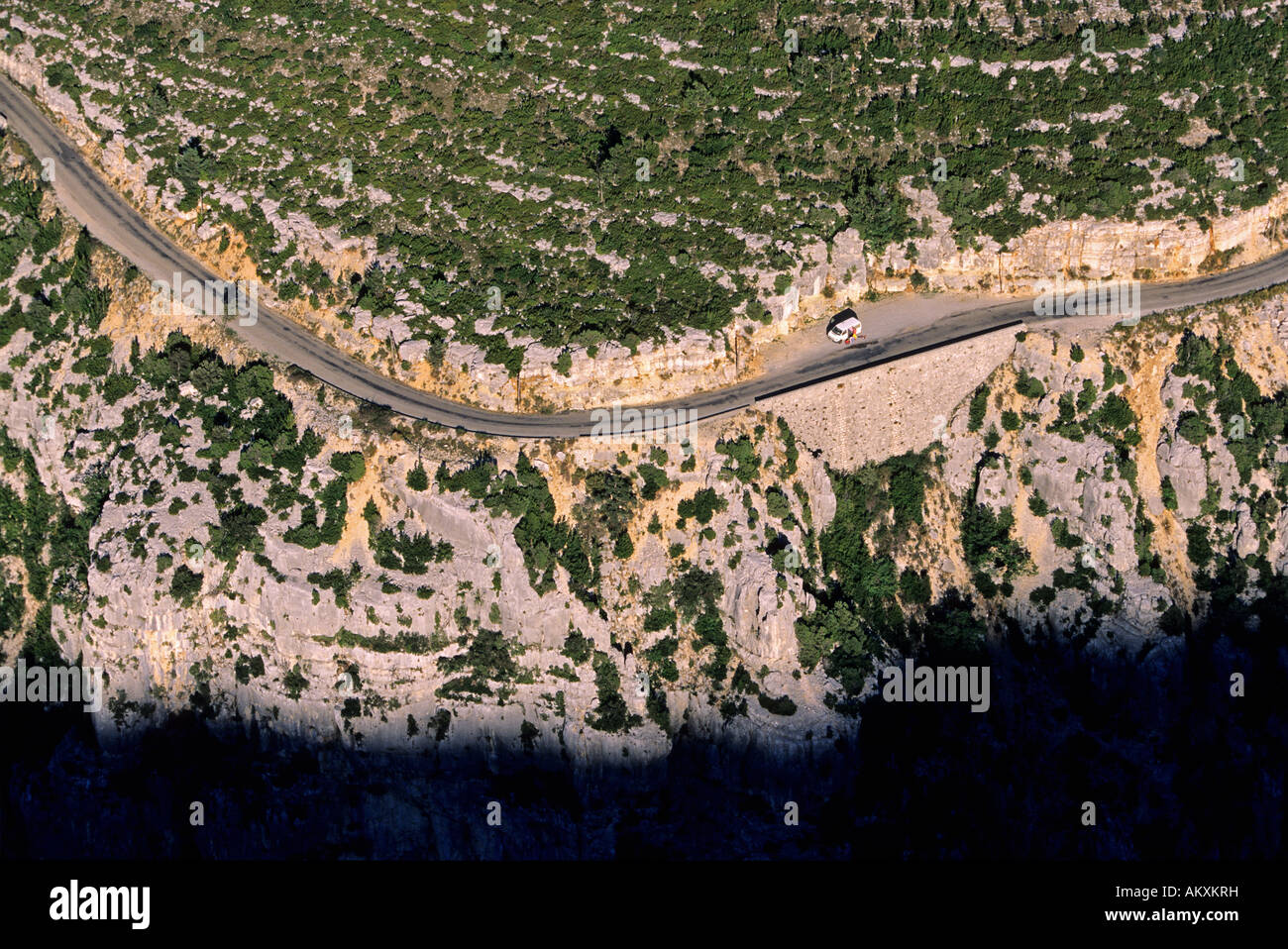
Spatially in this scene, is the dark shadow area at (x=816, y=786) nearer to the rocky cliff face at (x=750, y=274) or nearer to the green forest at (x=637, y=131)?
the rocky cliff face at (x=750, y=274)

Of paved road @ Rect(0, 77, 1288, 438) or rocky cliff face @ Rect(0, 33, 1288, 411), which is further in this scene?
rocky cliff face @ Rect(0, 33, 1288, 411)

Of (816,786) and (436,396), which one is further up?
(436,396)

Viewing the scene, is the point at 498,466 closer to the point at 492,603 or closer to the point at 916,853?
the point at 492,603

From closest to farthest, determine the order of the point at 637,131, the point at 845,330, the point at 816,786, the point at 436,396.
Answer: the point at 816,786, the point at 436,396, the point at 845,330, the point at 637,131

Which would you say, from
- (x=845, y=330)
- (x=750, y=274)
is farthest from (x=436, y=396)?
(x=845, y=330)

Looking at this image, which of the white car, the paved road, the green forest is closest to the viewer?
the paved road

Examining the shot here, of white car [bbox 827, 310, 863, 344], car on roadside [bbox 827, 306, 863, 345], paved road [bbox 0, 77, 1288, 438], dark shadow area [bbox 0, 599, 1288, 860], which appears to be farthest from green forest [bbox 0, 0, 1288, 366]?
dark shadow area [bbox 0, 599, 1288, 860]

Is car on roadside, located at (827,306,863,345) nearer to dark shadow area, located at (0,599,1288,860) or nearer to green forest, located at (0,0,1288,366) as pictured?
green forest, located at (0,0,1288,366)

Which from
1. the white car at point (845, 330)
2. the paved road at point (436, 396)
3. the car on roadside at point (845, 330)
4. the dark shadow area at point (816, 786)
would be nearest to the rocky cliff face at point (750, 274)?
the paved road at point (436, 396)

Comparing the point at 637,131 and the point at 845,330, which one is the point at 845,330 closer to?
the point at 845,330
